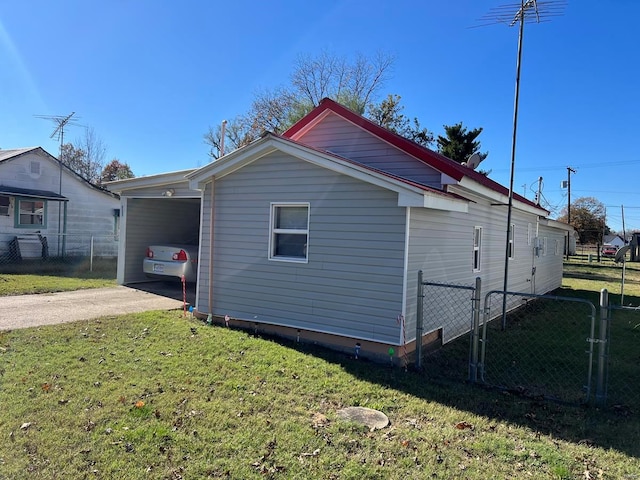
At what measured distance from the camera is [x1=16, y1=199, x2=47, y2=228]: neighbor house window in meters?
17.0

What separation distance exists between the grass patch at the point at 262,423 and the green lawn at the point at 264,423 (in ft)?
0.05

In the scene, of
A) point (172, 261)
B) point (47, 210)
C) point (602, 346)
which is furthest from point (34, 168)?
point (602, 346)

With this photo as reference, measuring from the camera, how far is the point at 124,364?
17.5 ft

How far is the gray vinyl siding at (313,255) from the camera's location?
20.1 feet

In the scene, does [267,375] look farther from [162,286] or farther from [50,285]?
[50,285]

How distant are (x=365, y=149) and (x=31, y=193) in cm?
1504

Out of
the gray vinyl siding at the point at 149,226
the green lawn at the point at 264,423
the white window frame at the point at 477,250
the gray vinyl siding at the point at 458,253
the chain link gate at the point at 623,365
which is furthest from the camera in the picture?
the gray vinyl siding at the point at 149,226

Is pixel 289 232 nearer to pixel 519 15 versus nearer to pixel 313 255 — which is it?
pixel 313 255

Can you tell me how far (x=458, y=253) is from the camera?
8000mm

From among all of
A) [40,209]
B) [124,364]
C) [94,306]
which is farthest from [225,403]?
[40,209]

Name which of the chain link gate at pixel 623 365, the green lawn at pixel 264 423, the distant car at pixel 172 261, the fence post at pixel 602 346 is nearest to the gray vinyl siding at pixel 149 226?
the distant car at pixel 172 261

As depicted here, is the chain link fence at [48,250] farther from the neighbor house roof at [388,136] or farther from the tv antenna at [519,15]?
the tv antenna at [519,15]

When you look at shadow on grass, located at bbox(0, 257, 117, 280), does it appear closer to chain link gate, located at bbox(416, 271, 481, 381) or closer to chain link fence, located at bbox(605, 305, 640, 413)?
chain link gate, located at bbox(416, 271, 481, 381)

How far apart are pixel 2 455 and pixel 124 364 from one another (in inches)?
84.2
